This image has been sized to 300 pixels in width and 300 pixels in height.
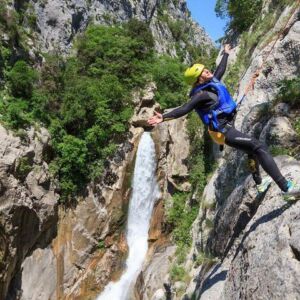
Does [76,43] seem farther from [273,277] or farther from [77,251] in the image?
[273,277]

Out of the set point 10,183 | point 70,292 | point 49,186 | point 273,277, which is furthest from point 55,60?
point 273,277

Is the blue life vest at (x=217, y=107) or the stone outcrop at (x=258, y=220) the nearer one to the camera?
the stone outcrop at (x=258, y=220)

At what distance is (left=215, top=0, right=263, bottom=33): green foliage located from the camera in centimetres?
1900

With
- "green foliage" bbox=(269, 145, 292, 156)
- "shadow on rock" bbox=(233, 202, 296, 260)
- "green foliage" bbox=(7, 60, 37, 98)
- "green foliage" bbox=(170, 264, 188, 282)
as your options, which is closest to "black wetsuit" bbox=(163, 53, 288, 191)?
"shadow on rock" bbox=(233, 202, 296, 260)

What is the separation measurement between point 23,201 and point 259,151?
12750mm

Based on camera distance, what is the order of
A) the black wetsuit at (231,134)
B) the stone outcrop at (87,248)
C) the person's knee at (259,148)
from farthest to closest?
the stone outcrop at (87,248), the person's knee at (259,148), the black wetsuit at (231,134)

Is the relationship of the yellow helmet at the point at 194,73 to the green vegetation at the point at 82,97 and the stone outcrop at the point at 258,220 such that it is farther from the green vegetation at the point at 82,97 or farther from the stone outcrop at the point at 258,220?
the green vegetation at the point at 82,97

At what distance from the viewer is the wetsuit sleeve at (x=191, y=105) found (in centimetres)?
558

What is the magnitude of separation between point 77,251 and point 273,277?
49.3ft

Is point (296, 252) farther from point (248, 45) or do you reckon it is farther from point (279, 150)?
point (248, 45)

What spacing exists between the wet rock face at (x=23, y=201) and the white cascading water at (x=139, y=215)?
357 cm

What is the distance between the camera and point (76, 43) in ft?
91.4

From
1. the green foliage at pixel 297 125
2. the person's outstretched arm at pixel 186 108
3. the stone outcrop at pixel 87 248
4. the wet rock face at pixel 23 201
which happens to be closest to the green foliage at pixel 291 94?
the green foliage at pixel 297 125

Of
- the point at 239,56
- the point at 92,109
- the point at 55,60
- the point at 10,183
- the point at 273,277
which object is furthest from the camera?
the point at 55,60
